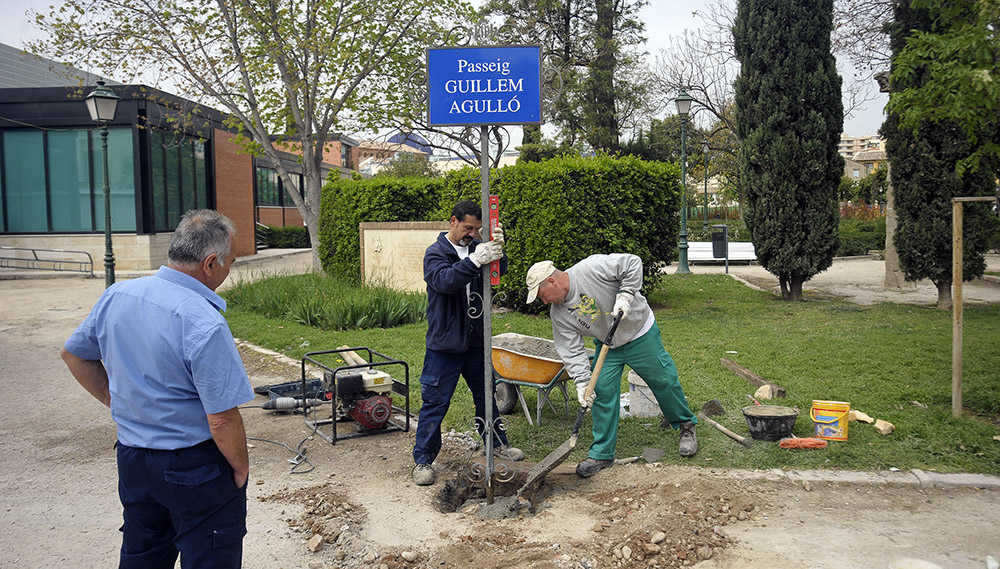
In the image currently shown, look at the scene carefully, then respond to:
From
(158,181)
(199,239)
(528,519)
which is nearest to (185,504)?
(199,239)

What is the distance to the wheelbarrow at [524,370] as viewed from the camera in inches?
238

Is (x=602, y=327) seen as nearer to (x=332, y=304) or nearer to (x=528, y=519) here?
(x=528, y=519)

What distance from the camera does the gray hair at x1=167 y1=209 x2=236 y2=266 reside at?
2.75 meters

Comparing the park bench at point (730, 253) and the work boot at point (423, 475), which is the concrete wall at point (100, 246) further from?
the work boot at point (423, 475)

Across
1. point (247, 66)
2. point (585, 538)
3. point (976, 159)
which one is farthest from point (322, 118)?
point (585, 538)

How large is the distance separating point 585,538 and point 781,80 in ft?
38.6

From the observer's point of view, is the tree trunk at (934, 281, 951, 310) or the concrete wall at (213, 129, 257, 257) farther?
the concrete wall at (213, 129, 257, 257)

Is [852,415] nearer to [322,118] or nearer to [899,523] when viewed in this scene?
[899,523]

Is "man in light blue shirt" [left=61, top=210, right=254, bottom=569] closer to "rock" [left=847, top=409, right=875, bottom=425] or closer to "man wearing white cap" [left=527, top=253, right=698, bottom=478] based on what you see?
"man wearing white cap" [left=527, top=253, right=698, bottom=478]

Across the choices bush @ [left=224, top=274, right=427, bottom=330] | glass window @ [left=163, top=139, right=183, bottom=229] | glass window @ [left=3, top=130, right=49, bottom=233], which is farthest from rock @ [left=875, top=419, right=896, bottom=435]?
glass window @ [left=3, top=130, right=49, bottom=233]

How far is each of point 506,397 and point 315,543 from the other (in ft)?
9.19

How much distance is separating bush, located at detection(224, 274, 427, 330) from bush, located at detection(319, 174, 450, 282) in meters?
1.84

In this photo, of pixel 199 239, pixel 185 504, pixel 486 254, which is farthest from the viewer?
pixel 486 254

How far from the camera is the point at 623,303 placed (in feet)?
16.2
